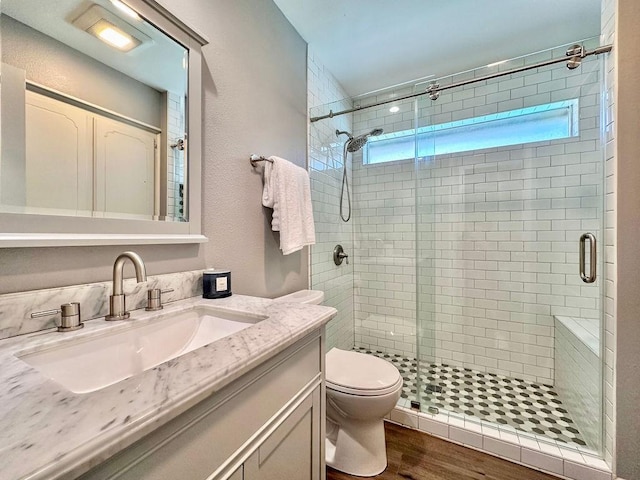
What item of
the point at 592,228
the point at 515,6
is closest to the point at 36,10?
the point at 515,6

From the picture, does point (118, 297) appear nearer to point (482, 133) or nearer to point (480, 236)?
point (480, 236)

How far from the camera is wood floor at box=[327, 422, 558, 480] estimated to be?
134cm

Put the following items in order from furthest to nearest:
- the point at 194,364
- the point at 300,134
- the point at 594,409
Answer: the point at 300,134
the point at 594,409
the point at 194,364

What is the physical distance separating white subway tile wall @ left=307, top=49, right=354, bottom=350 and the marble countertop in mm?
1538

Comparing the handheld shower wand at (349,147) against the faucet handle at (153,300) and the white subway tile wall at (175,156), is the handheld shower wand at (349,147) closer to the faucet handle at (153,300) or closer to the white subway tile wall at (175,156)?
the white subway tile wall at (175,156)

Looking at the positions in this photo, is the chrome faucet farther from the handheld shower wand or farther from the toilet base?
A: the handheld shower wand

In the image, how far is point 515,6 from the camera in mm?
1732

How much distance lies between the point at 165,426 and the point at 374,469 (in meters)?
1.31

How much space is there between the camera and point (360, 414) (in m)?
1.35

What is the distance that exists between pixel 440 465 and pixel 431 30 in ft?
8.58

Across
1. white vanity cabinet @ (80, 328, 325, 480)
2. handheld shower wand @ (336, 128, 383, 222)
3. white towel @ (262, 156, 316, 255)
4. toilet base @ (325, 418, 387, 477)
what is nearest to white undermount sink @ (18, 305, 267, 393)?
white vanity cabinet @ (80, 328, 325, 480)

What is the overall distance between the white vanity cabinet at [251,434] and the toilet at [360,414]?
393 mm

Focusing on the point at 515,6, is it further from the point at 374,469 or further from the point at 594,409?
the point at 374,469

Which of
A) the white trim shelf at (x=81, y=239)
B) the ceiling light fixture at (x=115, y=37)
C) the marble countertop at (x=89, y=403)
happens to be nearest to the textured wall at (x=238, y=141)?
the white trim shelf at (x=81, y=239)
